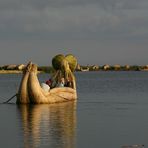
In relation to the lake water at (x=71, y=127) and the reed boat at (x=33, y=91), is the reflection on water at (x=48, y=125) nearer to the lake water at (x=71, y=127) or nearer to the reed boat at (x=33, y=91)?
the lake water at (x=71, y=127)

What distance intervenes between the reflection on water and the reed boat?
2.41 feet

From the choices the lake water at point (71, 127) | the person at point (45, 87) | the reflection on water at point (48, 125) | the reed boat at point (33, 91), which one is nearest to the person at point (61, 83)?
the reed boat at point (33, 91)

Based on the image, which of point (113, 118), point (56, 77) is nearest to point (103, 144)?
point (113, 118)

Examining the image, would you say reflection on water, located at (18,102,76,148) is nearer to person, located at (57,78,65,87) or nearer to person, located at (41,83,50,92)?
person, located at (41,83,50,92)

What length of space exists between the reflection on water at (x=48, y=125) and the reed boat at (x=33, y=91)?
0.74 meters

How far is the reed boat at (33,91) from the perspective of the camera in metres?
40.0

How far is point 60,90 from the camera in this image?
42.4 metres

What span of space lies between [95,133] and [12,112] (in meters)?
11.3

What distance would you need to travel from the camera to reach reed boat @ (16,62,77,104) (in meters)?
40.0

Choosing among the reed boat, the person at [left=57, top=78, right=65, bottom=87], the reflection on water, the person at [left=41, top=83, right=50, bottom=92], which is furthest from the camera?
the person at [left=57, top=78, right=65, bottom=87]

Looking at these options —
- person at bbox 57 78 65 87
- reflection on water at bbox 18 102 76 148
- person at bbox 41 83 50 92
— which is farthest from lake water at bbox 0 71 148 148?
person at bbox 57 78 65 87

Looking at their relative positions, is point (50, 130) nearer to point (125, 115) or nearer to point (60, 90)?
point (125, 115)

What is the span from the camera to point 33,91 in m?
39.9

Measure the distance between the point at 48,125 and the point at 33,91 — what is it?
459 inches
